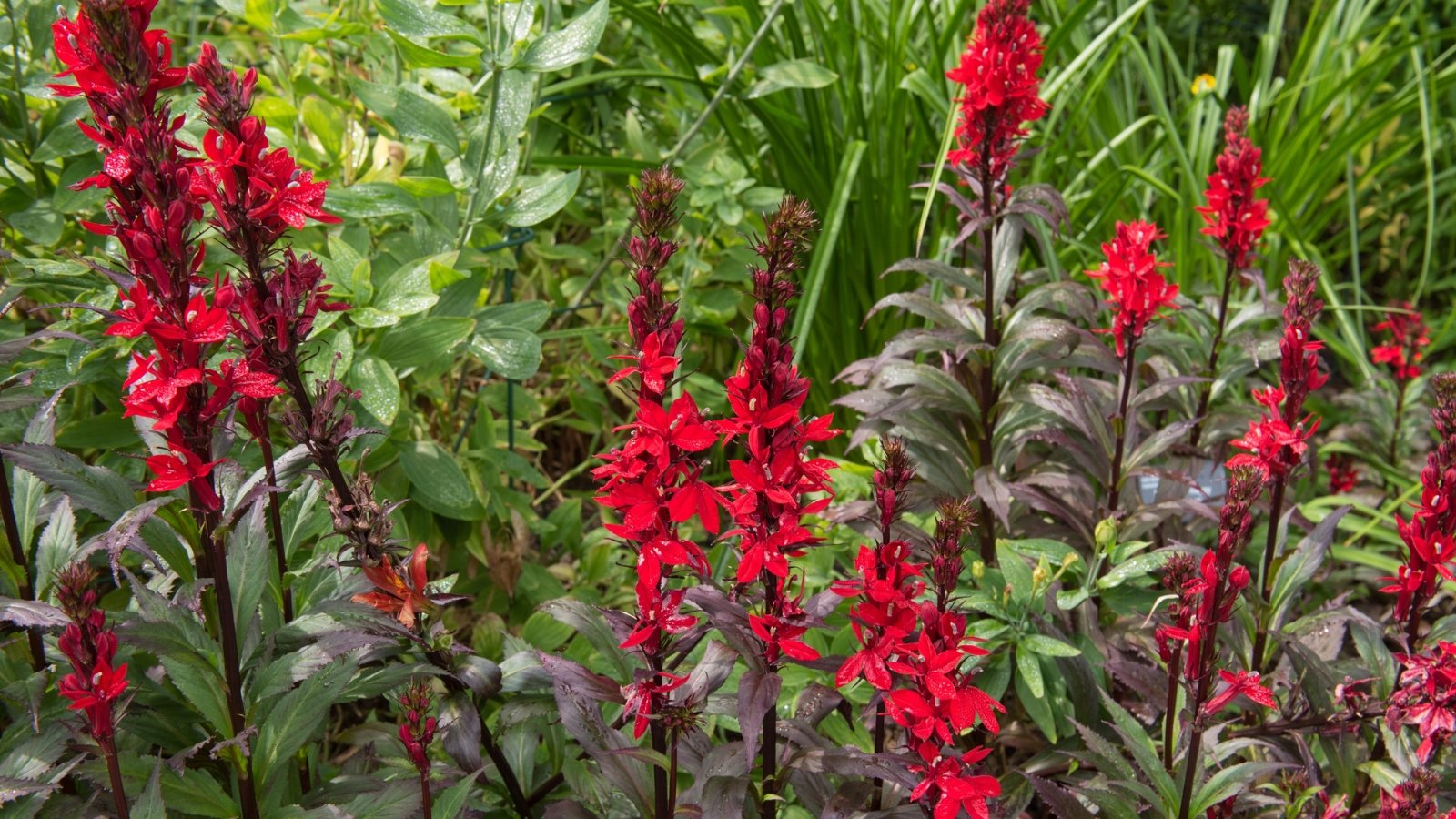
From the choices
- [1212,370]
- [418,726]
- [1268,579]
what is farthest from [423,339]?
[1212,370]

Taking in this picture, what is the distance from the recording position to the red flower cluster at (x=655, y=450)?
114 cm

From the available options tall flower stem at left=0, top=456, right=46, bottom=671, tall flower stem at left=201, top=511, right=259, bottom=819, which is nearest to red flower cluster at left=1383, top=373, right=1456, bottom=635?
tall flower stem at left=201, top=511, right=259, bottom=819

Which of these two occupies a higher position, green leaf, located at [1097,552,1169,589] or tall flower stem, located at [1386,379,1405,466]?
green leaf, located at [1097,552,1169,589]

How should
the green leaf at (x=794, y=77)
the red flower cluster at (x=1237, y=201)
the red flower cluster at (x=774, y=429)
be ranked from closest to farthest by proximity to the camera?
the red flower cluster at (x=774, y=429) → the red flower cluster at (x=1237, y=201) → the green leaf at (x=794, y=77)

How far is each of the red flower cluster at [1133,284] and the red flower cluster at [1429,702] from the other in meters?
0.72

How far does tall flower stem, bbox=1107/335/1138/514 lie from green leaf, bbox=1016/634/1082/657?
0.45 meters

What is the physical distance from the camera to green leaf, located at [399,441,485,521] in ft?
6.59

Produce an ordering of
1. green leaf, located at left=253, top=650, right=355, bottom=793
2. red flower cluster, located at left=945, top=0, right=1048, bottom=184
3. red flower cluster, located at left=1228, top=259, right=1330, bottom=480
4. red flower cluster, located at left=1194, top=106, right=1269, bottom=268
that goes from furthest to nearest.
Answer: red flower cluster, located at left=1194, top=106, right=1269, bottom=268 < red flower cluster, located at left=945, top=0, right=1048, bottom=184 < red flower cluster, located at left=1228, top=259, right=1330, bottom=480 < green leaf, located at left=253, top=650, right=355, bottom=793

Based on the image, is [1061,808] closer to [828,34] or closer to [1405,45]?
[828,34]

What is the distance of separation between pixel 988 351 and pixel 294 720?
1.38m

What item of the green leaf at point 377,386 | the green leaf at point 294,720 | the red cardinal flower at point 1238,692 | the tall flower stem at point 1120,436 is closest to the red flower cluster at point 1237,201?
the tall flower stem at point 1120,436

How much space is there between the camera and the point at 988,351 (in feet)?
7.02

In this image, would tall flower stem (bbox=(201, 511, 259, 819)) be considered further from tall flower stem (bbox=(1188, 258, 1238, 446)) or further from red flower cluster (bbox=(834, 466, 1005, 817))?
tall flower stem (bbox=(1188, 258, 1238, 446))

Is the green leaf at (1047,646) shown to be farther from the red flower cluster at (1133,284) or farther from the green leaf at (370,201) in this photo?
the green leaf at (370,201)
